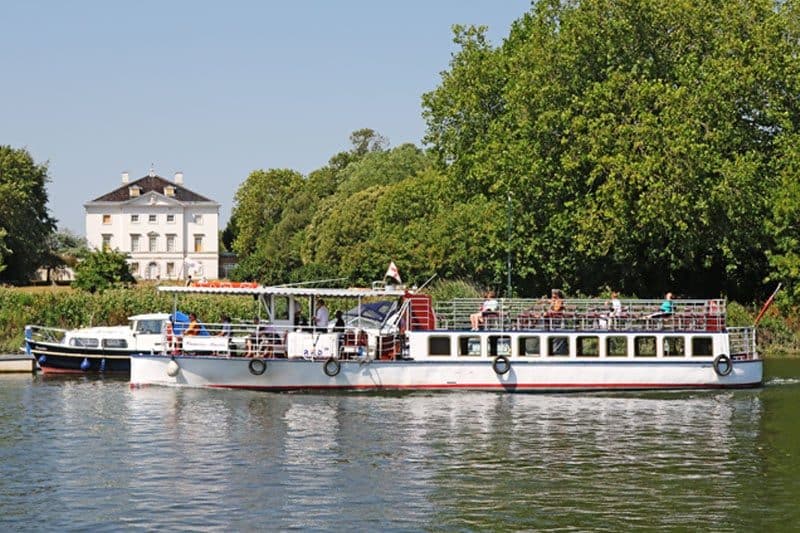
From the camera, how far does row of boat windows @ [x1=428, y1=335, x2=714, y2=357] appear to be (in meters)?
46.8

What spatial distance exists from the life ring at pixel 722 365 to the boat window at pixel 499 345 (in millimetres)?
7243

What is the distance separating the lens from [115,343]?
2174 inches

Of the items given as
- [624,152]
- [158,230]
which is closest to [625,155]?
[624,152]

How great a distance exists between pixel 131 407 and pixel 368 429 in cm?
880

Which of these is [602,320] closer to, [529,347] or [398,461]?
[529,347]

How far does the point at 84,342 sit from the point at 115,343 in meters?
1.31

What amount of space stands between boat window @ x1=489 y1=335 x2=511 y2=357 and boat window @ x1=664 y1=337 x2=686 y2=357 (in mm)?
5551

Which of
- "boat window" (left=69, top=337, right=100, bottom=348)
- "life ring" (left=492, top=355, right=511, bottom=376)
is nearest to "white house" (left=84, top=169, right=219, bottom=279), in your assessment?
"boat window" (left=69, top=337, right=100, bottom=348)

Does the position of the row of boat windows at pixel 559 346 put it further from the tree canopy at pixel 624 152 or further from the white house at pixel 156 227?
the white house at pixel 156 227

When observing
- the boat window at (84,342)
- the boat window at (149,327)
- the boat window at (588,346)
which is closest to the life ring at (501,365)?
the boat window at (588,346)

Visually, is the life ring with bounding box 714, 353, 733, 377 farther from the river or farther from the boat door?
the boat door

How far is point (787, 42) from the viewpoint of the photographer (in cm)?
7069

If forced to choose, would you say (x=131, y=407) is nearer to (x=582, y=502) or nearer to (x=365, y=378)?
(x=365, y=378)

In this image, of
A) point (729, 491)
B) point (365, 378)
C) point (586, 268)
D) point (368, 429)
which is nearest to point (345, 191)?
point (586, 268)
